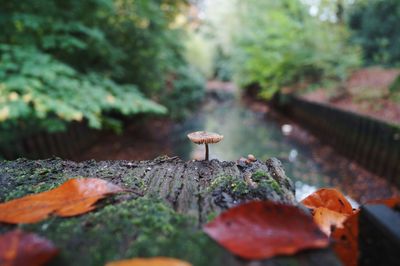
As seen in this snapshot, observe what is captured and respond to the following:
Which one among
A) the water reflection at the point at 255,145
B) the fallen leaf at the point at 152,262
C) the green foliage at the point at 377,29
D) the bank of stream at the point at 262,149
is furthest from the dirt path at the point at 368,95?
the fallen leaf at the point at 152,262

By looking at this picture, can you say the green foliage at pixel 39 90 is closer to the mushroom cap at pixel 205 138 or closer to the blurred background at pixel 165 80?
the blurred background at pixel 165 80

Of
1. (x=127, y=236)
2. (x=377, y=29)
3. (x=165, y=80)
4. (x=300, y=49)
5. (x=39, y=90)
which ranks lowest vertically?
(x=127, y=236)

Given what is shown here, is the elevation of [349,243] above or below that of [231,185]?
below

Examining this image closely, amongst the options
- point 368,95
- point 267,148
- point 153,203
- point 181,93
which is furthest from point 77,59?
point 368,95

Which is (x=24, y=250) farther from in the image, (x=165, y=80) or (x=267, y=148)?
(x=165, y=80)

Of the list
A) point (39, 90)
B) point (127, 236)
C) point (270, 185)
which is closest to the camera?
point (127, 236)

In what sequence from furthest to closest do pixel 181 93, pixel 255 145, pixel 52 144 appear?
pixel 181 93 → pixel 255 145 → pixel 52 144
